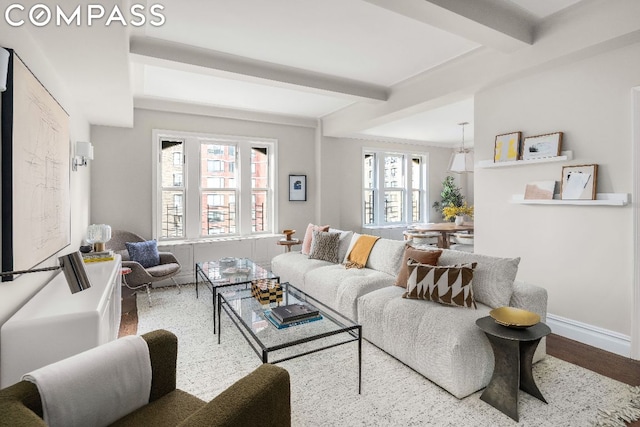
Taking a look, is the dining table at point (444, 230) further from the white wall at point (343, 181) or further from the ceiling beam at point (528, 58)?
the ceiling beam at point (528, 58)

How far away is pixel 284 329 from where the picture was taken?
2326 millimetres

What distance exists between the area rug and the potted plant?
560 cm

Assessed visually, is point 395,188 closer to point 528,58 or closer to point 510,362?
point 528,58

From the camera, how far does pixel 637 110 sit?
2.59m

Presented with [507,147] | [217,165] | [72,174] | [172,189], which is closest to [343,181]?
[217,165]

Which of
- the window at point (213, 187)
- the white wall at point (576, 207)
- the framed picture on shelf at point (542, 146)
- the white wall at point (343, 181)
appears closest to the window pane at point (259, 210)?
the window at point (213, 187)

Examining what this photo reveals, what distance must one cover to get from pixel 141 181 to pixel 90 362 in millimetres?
4184

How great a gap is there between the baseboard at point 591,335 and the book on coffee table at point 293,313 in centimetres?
227

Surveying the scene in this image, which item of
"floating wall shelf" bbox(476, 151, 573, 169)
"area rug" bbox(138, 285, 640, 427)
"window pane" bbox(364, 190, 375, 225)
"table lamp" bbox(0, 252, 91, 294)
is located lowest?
"area rug" bbox(138, 285, 640, 427)

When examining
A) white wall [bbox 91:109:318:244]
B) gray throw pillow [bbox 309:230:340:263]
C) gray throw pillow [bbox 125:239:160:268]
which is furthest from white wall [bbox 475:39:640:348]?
gray throw pillow [bbox 125:239:160:268]

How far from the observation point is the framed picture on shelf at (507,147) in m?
3.35

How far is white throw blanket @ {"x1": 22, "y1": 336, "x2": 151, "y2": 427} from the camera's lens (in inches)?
44.7

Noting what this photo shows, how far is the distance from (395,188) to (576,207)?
4.70 m

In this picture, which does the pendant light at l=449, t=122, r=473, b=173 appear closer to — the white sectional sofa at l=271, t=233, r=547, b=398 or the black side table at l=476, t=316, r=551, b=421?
the white sectional sofa at l=271, t=233, r=547, b=398
